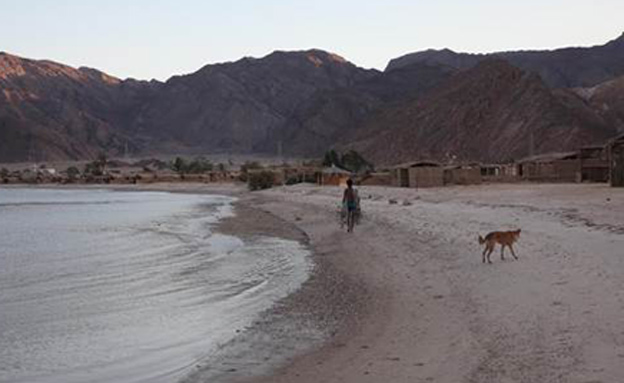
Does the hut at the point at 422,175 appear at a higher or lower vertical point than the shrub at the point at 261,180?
higher

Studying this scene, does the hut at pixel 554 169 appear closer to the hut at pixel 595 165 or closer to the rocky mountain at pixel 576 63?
the hut at pixel 595 165

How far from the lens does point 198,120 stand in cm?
19912

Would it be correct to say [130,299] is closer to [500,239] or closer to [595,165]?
[500,239]

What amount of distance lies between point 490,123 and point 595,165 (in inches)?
2101

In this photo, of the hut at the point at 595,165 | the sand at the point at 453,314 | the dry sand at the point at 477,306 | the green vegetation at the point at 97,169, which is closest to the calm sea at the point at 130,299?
the sand at the point at 453,314

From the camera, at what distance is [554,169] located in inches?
1980

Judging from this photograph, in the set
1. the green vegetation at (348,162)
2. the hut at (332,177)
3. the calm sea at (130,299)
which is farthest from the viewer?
the green vegetation at (348,162)

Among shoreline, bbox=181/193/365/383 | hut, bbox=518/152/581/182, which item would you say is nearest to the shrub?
hut, bbox=518/152/581/182

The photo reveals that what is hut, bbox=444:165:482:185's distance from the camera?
54.6 m

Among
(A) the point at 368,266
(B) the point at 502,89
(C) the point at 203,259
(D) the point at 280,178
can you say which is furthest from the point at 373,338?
(B) the point at 502,89

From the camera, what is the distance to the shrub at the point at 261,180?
78688mm

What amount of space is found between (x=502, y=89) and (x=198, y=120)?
107 meters

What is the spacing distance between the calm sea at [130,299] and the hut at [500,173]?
27.9 m

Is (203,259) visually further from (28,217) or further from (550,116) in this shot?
(550,116)
